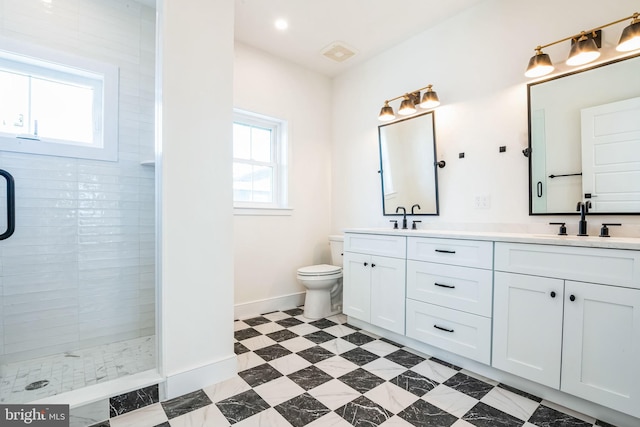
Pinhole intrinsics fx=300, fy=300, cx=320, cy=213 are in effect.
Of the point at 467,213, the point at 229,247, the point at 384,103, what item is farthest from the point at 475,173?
the point at 229,247

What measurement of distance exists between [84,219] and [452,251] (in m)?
2.56

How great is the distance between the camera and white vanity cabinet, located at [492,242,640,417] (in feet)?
4.38

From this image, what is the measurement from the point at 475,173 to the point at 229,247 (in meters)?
1.92

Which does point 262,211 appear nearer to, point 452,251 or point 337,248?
point 337,248

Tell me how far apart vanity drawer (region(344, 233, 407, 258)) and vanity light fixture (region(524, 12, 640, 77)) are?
53.9 inches

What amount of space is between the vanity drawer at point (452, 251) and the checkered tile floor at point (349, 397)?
692mm

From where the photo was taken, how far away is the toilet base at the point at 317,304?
288 centimetres

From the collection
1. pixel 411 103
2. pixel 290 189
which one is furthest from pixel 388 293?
pixel 411 103

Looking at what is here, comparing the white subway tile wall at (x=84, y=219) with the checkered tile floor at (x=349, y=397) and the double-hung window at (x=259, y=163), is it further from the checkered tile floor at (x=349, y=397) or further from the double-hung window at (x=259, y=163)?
the checkered tile floor at (x=349, y=397)

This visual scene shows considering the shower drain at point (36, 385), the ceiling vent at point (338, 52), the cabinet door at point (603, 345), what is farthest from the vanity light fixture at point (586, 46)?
the shower drain at point (36, 385)

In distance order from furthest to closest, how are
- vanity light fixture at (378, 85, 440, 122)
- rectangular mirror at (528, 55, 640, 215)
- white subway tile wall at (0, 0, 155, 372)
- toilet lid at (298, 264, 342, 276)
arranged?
toilet lid at (298, 264, 342, 276) < vanity light fixture at (378, 85, 440, 122) < white subway tile wall at (0, 0, 155, 372) < rectangular mirror at (528, 55, 640, 215)

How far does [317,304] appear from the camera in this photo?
288 centimetres

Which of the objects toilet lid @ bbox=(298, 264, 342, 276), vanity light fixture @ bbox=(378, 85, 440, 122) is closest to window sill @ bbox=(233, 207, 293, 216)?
toilet lid @ bbox=(298, 264, 342, 276)

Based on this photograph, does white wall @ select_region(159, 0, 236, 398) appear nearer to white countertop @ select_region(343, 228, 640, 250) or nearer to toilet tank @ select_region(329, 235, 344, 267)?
white countertop @ select_region(343, 228, 640, 250)
